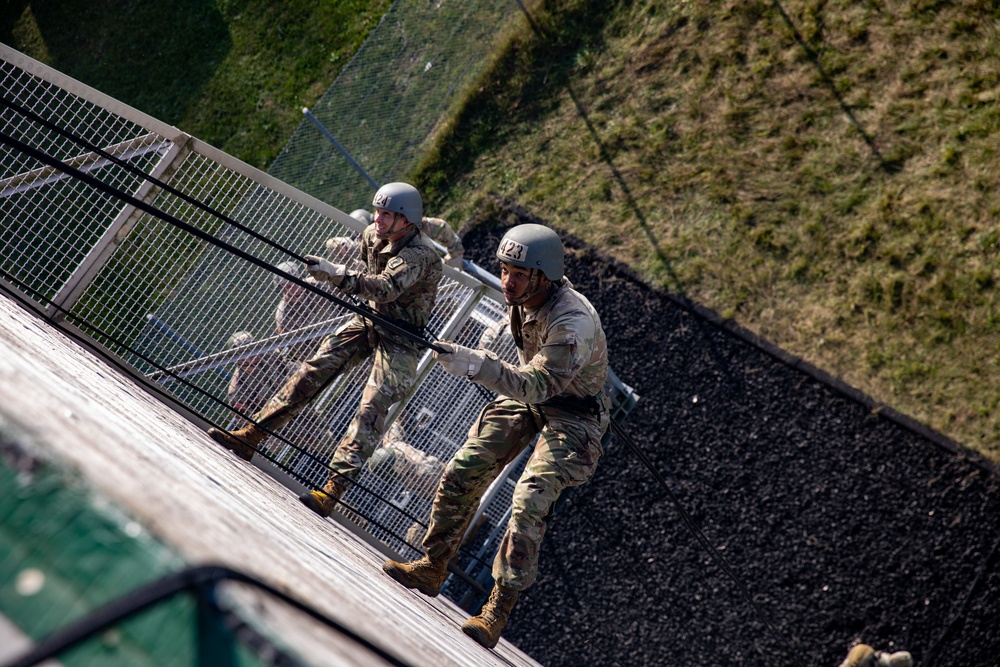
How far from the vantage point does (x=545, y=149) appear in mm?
12672

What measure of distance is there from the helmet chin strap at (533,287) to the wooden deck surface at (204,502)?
2.09 metres

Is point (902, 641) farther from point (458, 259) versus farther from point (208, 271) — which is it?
point (208, 271)

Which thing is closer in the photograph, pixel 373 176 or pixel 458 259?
pixel 458 259

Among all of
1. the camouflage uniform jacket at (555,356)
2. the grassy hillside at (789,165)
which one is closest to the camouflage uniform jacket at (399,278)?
the camouflage uniform jacket at (555,356)

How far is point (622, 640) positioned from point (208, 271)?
5976mm

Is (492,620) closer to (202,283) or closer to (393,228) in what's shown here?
(393,228)

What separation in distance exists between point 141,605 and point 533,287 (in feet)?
15.1

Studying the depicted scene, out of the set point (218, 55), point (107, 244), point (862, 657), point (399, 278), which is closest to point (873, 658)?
point (862, 657)

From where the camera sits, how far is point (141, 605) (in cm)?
177

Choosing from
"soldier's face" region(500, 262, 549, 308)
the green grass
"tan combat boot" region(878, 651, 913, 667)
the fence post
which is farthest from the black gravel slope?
the fence post

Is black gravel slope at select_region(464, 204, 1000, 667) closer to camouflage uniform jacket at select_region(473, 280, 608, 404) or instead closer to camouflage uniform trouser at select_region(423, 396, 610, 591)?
camouflage uniform trouser at select_region(423, 396, 610, 591)

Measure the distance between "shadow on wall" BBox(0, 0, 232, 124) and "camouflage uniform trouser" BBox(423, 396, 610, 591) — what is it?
1115 cm

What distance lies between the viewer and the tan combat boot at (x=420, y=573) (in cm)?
605

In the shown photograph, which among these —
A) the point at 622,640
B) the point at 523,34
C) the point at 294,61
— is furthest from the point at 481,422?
the point at 294,61
